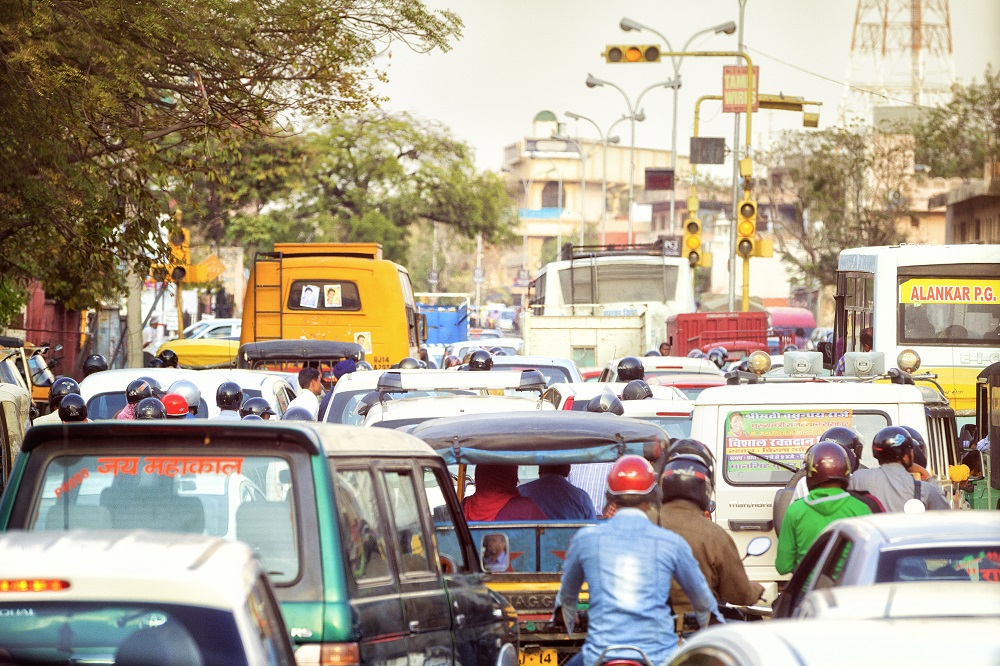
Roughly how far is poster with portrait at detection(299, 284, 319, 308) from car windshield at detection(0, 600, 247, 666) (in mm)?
19527

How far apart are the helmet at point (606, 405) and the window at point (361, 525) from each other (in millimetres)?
5851

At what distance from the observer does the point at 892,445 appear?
9289 mm

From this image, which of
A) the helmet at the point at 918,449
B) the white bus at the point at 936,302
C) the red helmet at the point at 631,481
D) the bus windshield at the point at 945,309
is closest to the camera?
the red helmet at the point at 631,481

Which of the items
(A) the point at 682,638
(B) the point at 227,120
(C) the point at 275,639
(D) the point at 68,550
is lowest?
(A) the point at 682,638

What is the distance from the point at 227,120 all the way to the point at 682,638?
7.63 metres

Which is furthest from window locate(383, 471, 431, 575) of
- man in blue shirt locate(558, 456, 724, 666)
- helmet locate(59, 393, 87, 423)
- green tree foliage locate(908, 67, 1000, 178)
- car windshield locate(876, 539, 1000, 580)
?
A: green tree foliage locate(908, 67, 1000, 178)

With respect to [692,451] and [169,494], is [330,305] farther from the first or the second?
[169,494]

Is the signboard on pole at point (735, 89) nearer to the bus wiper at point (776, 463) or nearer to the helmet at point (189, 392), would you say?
the helmet at point (189, 392)

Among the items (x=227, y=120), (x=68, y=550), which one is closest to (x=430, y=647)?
(x=68, y=550)

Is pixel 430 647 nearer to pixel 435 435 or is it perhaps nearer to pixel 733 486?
pixel 435 435

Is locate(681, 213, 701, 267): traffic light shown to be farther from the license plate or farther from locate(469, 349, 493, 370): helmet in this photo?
the license plate

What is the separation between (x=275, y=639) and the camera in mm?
4383

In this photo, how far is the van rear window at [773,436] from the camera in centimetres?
1092

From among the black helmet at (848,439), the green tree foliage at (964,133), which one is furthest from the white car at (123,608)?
the green tree foliage at (964,133)
